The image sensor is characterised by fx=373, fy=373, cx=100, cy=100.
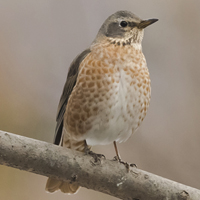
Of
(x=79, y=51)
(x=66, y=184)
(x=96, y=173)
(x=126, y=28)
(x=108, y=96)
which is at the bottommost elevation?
(x=66, y=184)

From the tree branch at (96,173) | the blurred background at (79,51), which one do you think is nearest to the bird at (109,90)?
the tree branch at (96,173)

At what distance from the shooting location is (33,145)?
2.26 metres

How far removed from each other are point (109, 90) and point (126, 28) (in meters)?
0.65

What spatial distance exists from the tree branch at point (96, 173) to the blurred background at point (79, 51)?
1.47m

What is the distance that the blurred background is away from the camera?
3.96 meters

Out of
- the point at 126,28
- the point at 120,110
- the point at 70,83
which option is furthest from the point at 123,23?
the point at 120,110

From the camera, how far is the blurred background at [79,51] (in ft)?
13.0

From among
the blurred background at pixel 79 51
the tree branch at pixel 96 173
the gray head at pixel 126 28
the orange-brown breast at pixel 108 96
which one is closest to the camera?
the tree branch at pixel 96 173

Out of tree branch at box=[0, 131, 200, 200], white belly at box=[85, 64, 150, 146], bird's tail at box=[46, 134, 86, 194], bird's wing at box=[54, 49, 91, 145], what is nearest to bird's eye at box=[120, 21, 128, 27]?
bird's wing at box=[54, 49, 91, 145]

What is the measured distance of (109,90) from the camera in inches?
110

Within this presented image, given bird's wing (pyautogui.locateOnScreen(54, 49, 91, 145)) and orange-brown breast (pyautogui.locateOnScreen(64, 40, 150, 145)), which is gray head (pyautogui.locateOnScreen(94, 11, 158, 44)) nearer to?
orange-brown breast (pyautogui.locateOnScreen(64, 40, 150, 145))

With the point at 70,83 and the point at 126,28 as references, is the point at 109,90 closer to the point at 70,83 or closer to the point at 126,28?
the point at 70,83

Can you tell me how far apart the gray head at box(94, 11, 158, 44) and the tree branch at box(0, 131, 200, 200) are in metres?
1.08

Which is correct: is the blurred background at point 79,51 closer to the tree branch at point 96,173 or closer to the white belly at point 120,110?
the white belly at point 120,110
